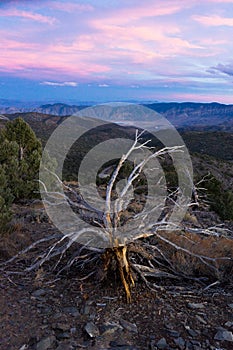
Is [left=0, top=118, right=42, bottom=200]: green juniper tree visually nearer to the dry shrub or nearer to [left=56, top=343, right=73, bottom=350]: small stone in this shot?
the dry shrub

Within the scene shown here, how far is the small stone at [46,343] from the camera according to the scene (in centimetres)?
325

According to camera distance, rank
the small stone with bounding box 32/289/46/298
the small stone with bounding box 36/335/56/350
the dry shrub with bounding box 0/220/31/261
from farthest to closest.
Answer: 1. the dry shrub with bounding box 0/220/31/261
2. the small stone with bounding box 32/289/46/298
3. the small stone with bounding box 36/335/56/350

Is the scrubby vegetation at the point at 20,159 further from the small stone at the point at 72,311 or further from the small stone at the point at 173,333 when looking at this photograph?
the small stone at the point at 173,333

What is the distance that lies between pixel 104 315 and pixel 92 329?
0.30 meters

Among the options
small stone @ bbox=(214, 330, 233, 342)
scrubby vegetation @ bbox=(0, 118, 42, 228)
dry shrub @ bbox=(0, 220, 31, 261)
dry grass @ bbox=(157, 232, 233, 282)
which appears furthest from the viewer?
scrubby vegetation @ bbox=(0, 118, 42, 228)

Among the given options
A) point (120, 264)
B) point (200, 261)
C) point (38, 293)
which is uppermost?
point (120, 264)

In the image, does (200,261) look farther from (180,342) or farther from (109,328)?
(109,328)

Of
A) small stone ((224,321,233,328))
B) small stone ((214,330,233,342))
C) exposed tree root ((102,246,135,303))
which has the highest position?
exposed tree root ((102,246,135,303))

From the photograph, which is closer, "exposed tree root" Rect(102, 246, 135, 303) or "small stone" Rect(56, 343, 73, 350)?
"small stone" Rect(56, 343, 73, 350)

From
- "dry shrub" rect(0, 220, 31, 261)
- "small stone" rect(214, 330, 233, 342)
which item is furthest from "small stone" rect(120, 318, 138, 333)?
"dry shrub" rect(0, 220, 31, 261)

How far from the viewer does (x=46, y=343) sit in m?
3.31

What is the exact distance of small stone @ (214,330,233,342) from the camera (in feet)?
11.5

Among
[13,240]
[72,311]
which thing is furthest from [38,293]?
[13,240]

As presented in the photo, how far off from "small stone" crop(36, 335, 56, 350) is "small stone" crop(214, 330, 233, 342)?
1.76 meters
